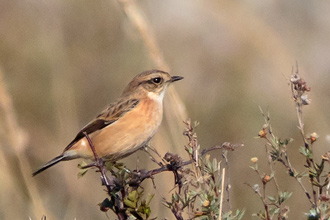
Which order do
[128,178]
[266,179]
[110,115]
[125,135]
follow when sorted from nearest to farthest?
1. [266,179]
2. [128,178]
3. [125,135]
4. [110,115]

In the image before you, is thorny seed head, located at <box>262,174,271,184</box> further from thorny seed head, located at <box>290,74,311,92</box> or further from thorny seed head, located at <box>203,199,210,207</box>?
thorny seed head, located at <box>290,74,311,92</box>

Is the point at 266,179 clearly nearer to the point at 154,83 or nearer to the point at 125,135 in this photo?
the point at 125,135

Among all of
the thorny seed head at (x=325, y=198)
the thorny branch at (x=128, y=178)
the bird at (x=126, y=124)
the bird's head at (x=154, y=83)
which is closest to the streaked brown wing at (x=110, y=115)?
the bird at (x=126, y=124)

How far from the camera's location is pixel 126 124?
5398 mm

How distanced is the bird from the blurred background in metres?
0.20

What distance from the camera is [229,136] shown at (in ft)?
22.5

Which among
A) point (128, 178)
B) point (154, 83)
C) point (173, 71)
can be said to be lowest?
point (128, 178)

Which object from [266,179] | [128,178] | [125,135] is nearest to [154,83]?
[125,135]

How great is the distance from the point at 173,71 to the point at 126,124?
2.22 m

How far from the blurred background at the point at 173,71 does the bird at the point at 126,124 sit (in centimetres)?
20

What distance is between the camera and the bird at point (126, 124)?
5.26 meters

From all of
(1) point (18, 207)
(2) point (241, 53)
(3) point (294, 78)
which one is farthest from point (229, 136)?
(3) point (294, 78)

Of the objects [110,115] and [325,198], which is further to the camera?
[110,115]

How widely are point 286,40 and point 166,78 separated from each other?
1722 millimetres
